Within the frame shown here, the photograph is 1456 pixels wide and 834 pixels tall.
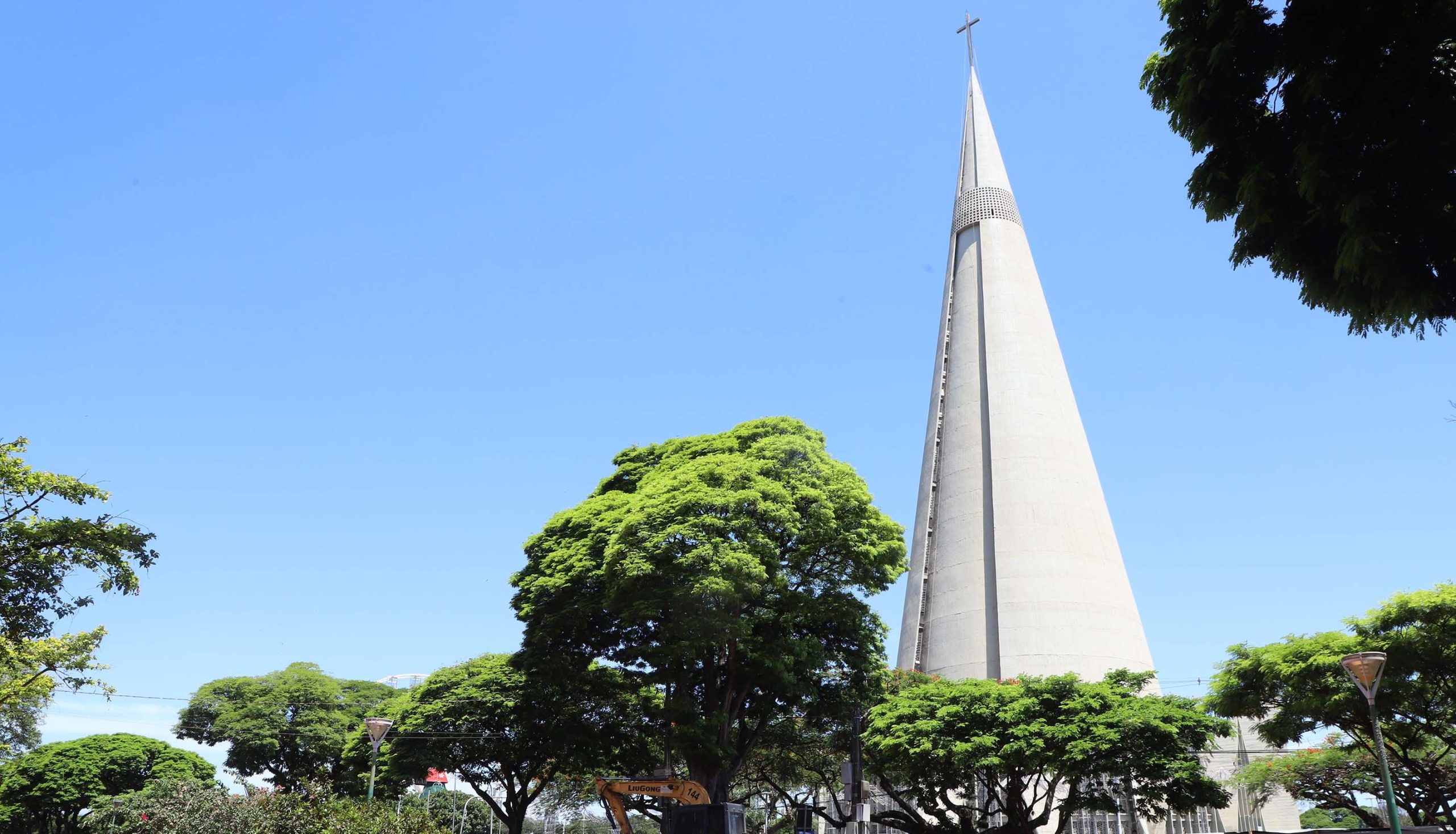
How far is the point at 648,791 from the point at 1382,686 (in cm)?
1854

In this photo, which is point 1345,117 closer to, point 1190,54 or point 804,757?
point 1190,54

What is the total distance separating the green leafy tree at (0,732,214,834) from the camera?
51.4m

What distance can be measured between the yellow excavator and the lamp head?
39.4 ft

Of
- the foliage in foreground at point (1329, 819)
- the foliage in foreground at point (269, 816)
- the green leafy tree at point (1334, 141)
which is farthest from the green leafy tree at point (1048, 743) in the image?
the foliage in foreground at point (1329, 819)

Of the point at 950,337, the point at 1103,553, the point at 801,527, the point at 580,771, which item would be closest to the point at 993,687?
the point at 801,527

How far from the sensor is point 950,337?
57.5 meters

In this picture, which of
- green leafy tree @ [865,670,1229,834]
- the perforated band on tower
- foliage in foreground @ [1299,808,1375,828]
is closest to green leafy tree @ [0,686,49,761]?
green leafy tree @ [865,670,1229,834]

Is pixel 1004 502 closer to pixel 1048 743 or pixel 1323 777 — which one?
pixel 1323 777

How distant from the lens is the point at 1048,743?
27.5 metres

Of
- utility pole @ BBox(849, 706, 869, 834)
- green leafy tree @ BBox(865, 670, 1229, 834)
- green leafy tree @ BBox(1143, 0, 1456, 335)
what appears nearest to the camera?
green leafy tree @ BBox(1143, 0, 1456, 335)

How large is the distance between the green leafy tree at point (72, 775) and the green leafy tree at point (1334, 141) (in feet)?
189

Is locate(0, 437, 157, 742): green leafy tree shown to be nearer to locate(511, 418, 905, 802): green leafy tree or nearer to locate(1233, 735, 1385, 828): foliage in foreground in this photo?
locate(511, 418, 905, 802): green leafy tree

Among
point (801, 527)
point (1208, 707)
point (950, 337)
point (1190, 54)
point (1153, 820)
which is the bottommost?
point (1153, 820)

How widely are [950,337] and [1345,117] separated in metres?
49.6
